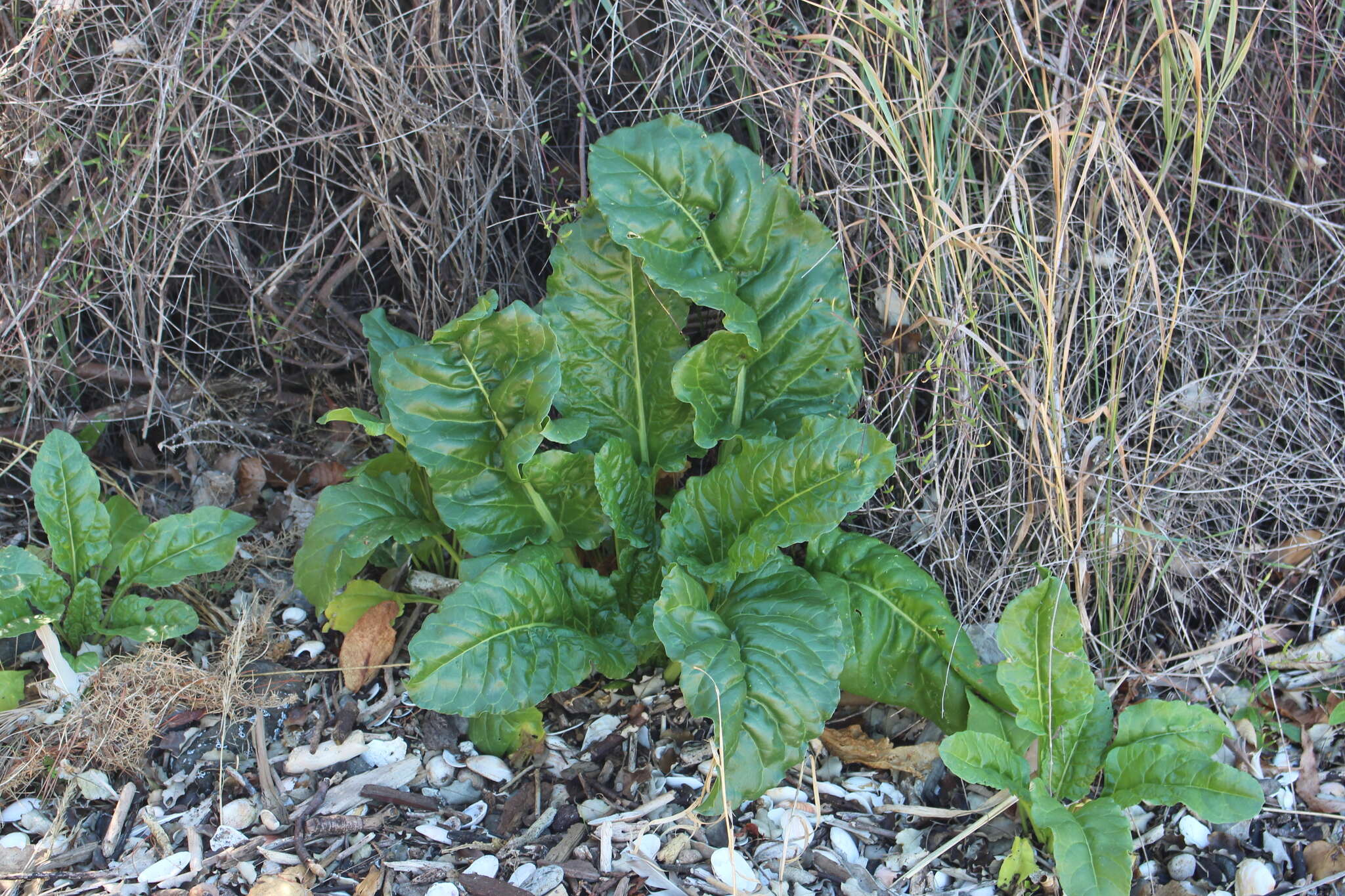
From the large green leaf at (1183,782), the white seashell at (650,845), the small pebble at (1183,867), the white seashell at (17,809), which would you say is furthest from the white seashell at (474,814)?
the small pebble at (1183,867)

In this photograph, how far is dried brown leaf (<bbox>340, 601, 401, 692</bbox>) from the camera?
77.0 inches

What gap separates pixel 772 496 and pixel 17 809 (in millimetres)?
1387

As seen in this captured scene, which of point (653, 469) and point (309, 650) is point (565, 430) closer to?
point (653, 469)

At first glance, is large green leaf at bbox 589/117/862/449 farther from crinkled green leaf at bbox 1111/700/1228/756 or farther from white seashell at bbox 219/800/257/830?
white seashell at bbox 219/800/257/830

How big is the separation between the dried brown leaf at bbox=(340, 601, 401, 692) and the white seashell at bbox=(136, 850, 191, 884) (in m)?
0.43

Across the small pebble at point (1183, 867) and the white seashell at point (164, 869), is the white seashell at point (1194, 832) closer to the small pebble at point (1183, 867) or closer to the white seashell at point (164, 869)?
the small pebble at point (1183, 867)

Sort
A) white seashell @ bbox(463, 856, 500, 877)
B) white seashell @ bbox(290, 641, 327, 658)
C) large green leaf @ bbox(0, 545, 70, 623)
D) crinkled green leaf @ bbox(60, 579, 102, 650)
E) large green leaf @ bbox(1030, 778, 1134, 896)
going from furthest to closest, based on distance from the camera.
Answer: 1. white seashell @ bbox(290, 641, 327, 658)
2. crinkled green leaf @ bbox(60, 579, 102, 650)
3. large green leaf @ bbox(0, 545, 70, 623)
4. white seashell @ bbox(463, 856, 500, 877)
5. large green leaf @ bbox(1030, 778, 1134, 896)

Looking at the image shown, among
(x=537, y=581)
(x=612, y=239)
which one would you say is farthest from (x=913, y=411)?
(x=537, y=581)

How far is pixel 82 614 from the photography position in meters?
1.92

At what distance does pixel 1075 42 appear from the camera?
6.55 ft

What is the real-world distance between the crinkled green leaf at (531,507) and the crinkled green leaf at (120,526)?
26.6 inches

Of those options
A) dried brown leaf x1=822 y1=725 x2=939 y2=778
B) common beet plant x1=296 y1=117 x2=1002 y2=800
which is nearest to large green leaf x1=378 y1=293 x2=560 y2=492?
common beet plant x1=296 y1=117 x2=1002 y2=800

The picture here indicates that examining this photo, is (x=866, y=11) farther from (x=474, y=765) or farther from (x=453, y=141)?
(x=474, y=765)

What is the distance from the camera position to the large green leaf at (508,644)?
158 cm
